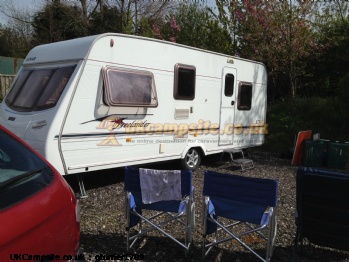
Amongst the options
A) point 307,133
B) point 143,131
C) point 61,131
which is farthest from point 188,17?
point 61,131

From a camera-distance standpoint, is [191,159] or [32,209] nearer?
[32,209]

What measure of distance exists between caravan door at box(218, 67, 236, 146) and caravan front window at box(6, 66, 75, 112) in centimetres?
365

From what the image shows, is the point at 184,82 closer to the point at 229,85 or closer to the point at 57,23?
the point at 229,85

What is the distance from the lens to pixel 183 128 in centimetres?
677

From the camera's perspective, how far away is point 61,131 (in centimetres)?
490

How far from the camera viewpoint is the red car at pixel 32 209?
1.69 meters

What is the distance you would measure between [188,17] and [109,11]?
6595 millimetres

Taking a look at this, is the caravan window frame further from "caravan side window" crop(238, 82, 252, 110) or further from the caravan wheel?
the caravan wheel

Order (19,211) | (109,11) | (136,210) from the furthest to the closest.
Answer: (109,11), (136,210), (19,211)

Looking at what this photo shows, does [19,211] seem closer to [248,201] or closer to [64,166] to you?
[248,201]

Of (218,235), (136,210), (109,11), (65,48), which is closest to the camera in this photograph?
(136,210)

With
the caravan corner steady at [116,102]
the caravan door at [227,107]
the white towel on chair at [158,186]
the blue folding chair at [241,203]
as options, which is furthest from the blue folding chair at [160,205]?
the caravan door at [227,107]

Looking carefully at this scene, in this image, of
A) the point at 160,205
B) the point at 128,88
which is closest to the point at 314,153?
the point at 128,88

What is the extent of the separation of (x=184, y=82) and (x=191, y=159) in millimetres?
1625
